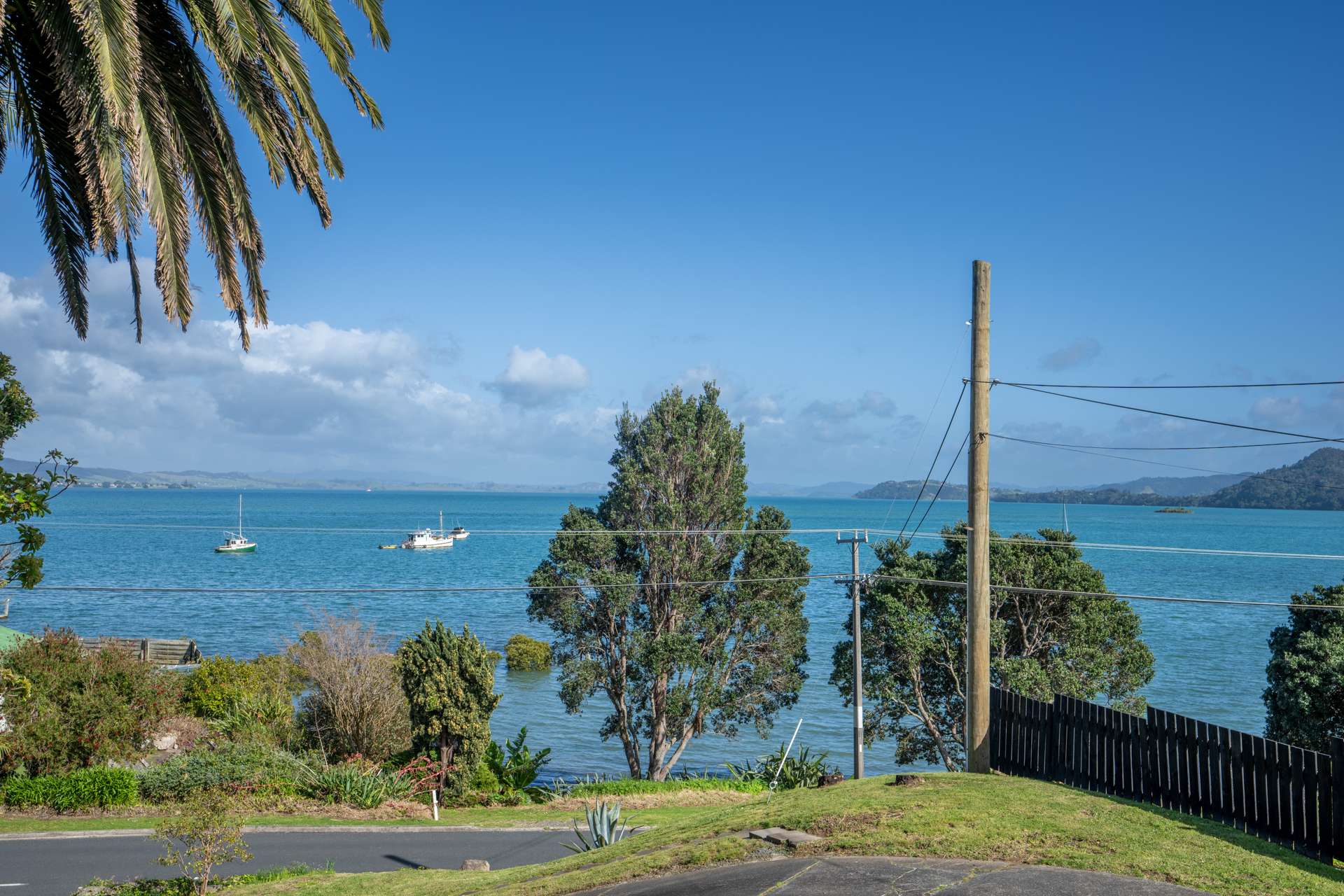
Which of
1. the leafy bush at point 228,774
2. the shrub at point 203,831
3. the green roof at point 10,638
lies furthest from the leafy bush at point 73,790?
the shrub at point 203,831

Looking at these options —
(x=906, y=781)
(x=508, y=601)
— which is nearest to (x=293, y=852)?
(x=906, y=781)

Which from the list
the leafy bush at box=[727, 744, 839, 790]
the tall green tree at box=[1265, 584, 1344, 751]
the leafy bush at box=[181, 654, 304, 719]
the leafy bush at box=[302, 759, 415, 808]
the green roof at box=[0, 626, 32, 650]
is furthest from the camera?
the leafy bush at box=[181, 654, 304, 719]

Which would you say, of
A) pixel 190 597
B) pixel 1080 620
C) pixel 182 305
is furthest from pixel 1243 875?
pixel 190 597

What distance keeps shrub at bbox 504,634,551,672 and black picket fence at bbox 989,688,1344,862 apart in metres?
43.5

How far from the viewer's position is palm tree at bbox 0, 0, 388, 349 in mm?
6727

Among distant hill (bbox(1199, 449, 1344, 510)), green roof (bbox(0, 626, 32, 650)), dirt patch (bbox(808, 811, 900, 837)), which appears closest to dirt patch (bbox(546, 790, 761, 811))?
dirt patch (bbox(808, 811, 900, 837))

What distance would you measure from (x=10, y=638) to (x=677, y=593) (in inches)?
794

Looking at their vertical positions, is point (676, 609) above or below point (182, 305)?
below

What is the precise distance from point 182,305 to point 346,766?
19650mm

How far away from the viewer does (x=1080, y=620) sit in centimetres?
2814

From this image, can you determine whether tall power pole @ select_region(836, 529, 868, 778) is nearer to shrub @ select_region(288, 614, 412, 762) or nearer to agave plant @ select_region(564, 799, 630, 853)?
agave plant @ select_region(564, 799, 630, 853)

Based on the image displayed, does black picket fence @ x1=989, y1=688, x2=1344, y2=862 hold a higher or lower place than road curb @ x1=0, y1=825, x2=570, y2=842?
higher

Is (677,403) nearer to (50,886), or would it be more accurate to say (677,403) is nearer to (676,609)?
(676,609)

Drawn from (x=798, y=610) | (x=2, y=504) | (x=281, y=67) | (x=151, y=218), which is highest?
(x=281, y=67)
